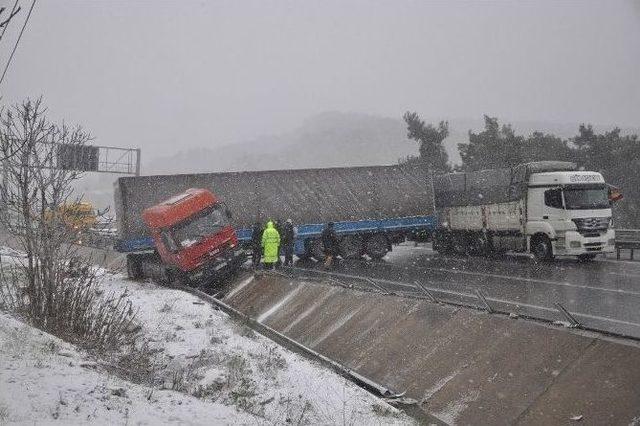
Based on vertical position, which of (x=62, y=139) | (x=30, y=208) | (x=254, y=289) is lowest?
(x=254, y=289)

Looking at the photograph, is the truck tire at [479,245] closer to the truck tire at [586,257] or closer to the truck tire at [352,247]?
the truck tire at [586,257]

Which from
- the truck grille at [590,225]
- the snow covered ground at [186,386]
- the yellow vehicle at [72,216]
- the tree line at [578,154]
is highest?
the tree line at [578,154]

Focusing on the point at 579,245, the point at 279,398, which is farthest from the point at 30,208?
the point at 579,245

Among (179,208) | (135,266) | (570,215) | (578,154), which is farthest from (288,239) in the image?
(578,154)

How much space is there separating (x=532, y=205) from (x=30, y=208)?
16688mm

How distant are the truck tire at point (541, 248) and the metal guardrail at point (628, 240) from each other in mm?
3000

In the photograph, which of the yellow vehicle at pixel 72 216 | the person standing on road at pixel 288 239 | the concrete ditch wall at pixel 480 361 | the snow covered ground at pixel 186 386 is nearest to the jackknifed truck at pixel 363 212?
the person standing on road at pixel 288 239

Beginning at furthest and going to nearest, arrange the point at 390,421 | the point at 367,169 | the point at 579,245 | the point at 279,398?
1. the point at 367,169
2. the point at 579,245
3. the point at 279,398
4. the point at 390,421

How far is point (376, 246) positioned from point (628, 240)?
10.2 m

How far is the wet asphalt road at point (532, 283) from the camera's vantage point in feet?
37.4

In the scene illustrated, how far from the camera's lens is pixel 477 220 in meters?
23.7

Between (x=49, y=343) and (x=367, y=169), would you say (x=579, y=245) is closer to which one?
(x=367, y=169)

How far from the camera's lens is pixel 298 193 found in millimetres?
25578

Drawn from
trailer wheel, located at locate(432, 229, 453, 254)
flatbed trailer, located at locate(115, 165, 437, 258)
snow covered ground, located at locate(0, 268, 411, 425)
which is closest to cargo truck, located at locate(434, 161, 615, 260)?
trailer wheel, located at locate(432, 229, 453, 254)
